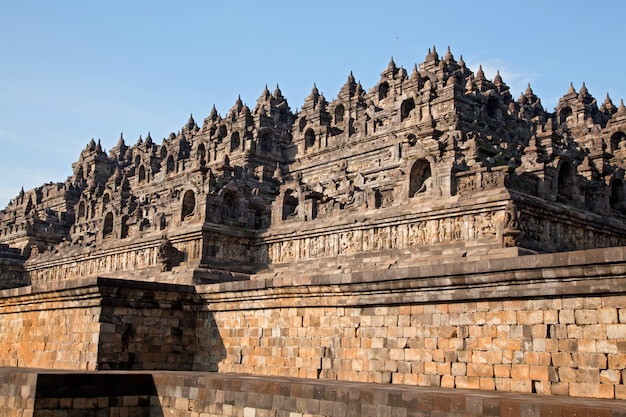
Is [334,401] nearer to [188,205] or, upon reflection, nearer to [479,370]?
[479,370]

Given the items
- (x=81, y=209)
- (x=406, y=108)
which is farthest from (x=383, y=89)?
(x=81, y=209)


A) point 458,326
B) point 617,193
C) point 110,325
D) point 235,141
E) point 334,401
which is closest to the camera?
point 334,401

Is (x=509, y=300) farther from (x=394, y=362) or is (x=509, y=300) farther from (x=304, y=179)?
(x=304, y=179)

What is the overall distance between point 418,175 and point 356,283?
13.1 m

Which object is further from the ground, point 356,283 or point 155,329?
point 356,283

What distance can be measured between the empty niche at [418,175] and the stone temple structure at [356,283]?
0.07 metres

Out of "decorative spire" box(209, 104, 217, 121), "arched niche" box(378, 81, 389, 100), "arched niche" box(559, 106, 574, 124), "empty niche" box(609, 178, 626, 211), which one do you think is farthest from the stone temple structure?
"decorative spire" box(209, 104, 217, 121)

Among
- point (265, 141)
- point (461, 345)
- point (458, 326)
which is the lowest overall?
point (461, 345)

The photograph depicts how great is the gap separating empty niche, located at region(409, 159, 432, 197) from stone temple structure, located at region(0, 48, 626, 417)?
7cm

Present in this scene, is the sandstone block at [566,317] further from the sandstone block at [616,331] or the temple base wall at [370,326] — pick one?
the sandstone block at [616,331]

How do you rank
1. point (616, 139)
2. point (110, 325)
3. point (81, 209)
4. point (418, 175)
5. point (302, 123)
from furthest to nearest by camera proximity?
point (81, 209)
point (302, 123)
point (616, 139)
point (418, 175)
point (110, 325)

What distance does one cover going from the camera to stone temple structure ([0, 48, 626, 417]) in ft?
37.4

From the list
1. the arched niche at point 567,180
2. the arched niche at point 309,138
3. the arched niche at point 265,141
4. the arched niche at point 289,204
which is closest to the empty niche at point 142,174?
the arched niche at point 265,141

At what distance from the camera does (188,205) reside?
34.4 metres
